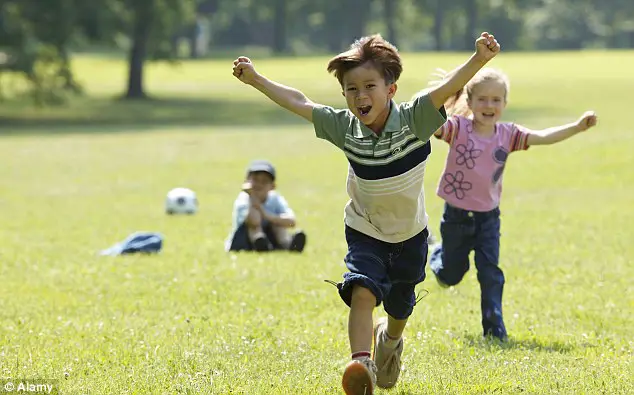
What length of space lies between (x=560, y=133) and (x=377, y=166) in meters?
2.31

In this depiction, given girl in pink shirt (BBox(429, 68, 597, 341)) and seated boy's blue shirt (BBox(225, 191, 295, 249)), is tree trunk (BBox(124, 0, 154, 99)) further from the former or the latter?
girl in pink shirt (BBox(429, 68, 597, 341))

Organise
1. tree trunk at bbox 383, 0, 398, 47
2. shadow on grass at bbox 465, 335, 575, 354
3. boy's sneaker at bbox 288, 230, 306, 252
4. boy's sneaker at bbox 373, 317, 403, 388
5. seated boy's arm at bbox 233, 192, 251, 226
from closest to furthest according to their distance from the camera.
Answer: boy's sneaker at bbox 373, 317, 403, 388, shadow on grass at bbox 465, 335, 575, 354, boy's sneaker at bbox 288, 230, 306, 252, seated boy's arm at bbox 233, 192, 251, 226, tree trunk at bbox 383, 0, 398, 47

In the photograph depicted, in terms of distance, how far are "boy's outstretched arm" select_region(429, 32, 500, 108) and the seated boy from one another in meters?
6.69

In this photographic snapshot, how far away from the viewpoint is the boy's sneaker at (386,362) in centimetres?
640

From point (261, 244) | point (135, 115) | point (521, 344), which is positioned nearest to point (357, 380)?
point (521, 344)

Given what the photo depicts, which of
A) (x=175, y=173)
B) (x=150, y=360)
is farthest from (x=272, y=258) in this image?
(x=175, y=173)

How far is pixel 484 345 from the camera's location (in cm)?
760

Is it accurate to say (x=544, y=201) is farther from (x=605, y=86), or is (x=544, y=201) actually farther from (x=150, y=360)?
(x=605, y=86)

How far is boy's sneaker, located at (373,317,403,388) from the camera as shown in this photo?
6.40 metres

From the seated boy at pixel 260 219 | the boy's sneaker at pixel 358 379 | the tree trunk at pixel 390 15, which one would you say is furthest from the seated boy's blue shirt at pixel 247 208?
the tree trunk at pixel 390 15

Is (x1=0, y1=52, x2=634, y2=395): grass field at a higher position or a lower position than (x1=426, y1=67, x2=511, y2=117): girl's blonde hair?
lower

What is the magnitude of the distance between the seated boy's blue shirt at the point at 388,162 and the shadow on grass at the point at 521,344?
1.57 meters

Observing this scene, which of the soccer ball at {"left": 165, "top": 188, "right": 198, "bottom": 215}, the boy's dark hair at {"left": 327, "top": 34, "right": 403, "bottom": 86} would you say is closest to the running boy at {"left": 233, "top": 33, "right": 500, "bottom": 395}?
the boy's dark hair at {"left": 327, "top": 34, "right": 403, "bottom": 86}

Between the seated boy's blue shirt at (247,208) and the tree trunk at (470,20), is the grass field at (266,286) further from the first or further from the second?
the tree trunk at (470,20)
